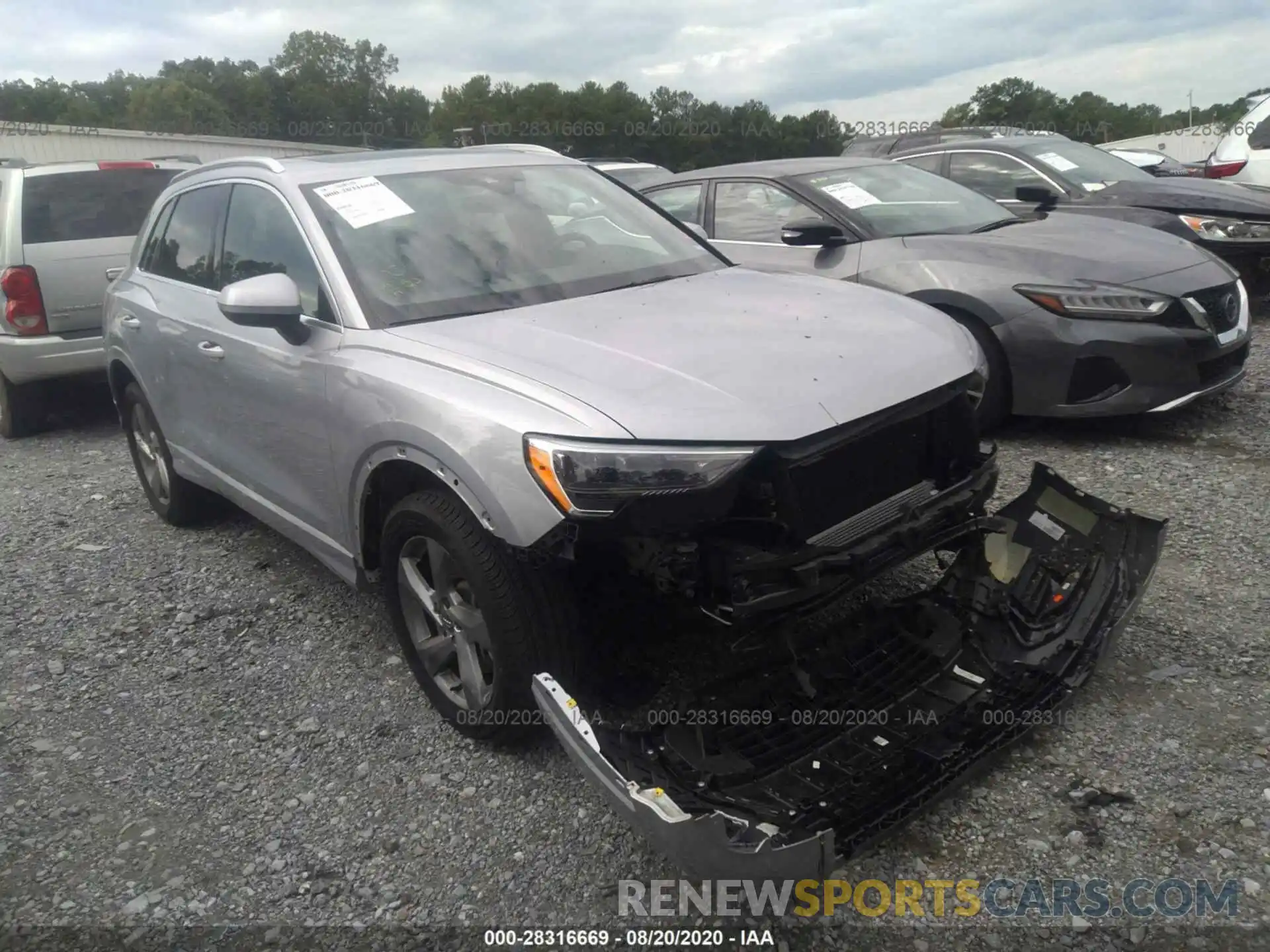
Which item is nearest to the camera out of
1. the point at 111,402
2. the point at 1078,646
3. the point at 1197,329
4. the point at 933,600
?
the point at 1078,646

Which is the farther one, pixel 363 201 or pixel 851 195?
pixel 851 195

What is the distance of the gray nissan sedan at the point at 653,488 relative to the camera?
2.35 m

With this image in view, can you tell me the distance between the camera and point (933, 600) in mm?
2967

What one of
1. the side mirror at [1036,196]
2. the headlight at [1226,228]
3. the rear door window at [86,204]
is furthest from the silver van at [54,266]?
the headlight at [1226,228]

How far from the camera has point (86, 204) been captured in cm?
716

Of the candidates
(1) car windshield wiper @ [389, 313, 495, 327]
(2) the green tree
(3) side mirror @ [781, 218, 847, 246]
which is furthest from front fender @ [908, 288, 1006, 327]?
(2) the green tree

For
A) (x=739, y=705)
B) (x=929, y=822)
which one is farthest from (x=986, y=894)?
(x=739, y=705)

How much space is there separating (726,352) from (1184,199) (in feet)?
20.2

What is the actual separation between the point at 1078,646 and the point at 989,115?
44162 millimetres

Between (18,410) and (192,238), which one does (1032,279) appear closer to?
(192,238)

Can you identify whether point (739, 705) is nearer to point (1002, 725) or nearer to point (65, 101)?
point (1002, 725)

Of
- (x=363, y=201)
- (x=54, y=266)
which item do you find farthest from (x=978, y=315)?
(x=54, y=266)

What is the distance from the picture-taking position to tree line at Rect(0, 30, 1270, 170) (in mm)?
32125

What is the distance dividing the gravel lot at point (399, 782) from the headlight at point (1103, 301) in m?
0.90
